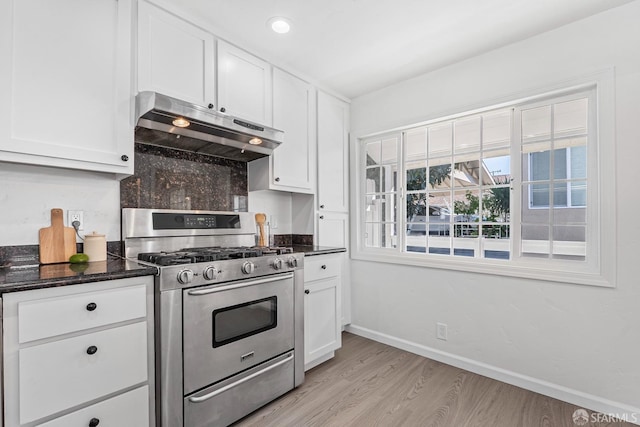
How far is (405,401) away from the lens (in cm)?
206

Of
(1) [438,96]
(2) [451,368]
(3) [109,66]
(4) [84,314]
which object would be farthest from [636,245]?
(3) [109,66]

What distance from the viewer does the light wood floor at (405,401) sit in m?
1.84

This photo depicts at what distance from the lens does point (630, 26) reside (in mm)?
1859

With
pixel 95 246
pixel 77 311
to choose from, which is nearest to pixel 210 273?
pixel 77 311

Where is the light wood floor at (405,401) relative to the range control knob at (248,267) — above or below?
below

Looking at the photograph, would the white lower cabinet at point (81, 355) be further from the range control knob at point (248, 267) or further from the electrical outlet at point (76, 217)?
the electrical outlet at point (76, 217)

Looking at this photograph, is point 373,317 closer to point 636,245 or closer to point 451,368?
point 451,368

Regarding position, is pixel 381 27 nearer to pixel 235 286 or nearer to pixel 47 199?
pixel 235 286

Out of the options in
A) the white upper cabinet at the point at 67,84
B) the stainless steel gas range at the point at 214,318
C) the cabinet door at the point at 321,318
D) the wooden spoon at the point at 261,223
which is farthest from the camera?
the wooden spoon at the point at 261,223

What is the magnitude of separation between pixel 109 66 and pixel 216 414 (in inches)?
77.6

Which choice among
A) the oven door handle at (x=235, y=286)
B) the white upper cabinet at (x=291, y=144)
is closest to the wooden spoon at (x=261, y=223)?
the white upper cabinet at (x=291, y=144)

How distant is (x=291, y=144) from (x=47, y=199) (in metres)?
1.65

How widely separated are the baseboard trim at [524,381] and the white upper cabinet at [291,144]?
1639mm

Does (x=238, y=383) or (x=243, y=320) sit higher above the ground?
(x=243, y=320)
